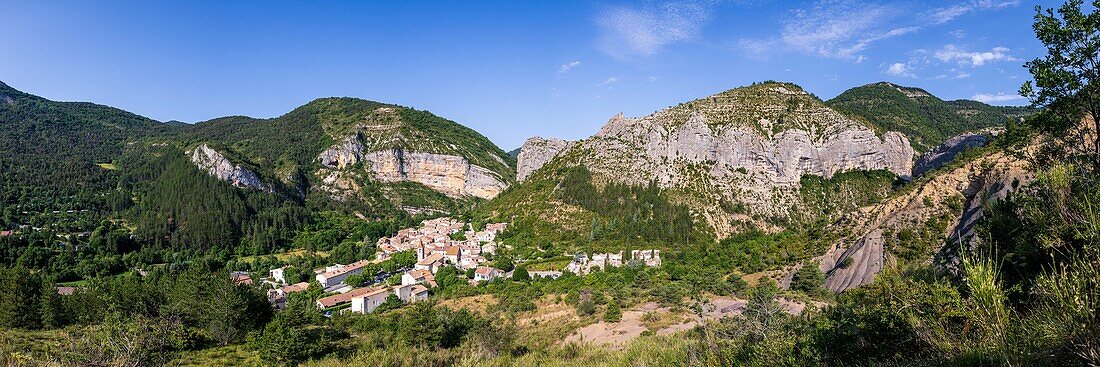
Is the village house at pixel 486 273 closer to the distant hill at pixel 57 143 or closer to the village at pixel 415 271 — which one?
the village at pixel 415 271

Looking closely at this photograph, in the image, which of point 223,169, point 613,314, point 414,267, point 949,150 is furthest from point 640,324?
point 223,169

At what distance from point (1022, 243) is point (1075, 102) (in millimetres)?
2777

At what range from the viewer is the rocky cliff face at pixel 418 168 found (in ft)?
370

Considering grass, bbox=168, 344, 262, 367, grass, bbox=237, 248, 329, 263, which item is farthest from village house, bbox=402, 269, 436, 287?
grass, bbox=168, 344, 262, 367

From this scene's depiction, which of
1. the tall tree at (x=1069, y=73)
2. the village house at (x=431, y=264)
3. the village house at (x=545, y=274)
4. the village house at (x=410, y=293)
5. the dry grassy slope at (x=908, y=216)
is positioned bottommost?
the village house at (x=410, y=293)

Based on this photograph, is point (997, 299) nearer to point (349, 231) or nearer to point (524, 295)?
point (524, 295)

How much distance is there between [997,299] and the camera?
3842 mm

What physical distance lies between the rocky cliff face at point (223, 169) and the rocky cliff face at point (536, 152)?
176ft

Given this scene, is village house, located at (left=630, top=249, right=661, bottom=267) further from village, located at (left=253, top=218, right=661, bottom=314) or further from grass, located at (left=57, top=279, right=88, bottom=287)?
grass, located at (left=57, top=279, right=88, bottom=287)

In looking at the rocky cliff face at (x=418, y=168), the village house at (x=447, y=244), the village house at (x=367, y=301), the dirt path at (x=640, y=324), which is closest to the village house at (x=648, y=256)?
the village house at (x=447, y=244)

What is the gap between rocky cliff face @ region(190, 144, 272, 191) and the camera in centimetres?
8881

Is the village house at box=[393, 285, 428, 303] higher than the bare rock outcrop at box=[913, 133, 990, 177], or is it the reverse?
the bare rock outcrop at box=[913, 133, 990, 177]

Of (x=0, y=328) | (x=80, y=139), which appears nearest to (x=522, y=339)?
(x=0, y=328)

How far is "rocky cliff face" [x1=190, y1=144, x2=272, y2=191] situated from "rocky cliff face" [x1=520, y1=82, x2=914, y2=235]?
234 ft
